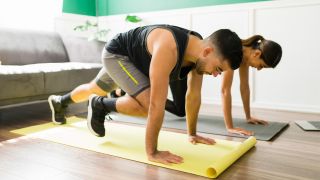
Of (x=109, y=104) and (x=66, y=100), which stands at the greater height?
(x=109, y=104)

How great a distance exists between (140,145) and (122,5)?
2661mm

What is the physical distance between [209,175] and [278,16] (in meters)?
2.09

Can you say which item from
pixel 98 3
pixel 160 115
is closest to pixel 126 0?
pixel 98 3

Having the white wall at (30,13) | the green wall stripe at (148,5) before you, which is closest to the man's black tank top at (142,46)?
the green wall stripe at (148,5)

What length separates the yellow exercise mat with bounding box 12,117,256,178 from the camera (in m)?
1.39

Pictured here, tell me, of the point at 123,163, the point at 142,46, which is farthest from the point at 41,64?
the point at 123,163

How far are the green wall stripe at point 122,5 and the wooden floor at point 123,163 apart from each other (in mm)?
1861

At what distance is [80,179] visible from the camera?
1.29 meters

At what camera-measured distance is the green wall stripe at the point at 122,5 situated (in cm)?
341

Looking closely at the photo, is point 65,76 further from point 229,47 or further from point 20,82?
point 229,47

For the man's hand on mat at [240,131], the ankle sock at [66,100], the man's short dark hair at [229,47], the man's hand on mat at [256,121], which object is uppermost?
the man's short dark hair at [229,47]

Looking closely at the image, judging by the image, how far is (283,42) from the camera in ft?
9.52

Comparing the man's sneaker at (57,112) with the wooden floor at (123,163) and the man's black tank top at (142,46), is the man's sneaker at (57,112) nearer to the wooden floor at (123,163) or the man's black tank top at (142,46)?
the wooden floor at (123,163)

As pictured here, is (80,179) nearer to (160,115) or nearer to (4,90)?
(160,115)
